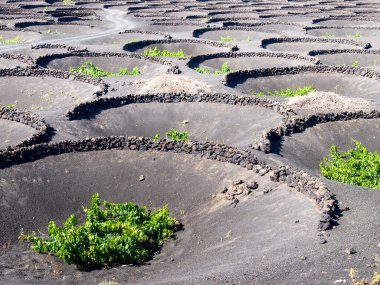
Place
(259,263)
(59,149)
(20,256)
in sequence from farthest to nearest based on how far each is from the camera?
(59,149)
(20,256)
(259,263)

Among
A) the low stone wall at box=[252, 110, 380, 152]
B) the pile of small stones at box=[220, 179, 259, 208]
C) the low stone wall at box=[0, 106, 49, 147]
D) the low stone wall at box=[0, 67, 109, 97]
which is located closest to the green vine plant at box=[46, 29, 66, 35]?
the low stone wall at box=[0, 67, 109, 97]

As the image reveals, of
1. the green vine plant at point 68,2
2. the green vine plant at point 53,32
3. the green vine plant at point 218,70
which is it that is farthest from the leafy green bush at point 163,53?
the green vine plant at point 68,2

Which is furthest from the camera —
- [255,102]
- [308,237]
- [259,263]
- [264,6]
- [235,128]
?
[264,6]

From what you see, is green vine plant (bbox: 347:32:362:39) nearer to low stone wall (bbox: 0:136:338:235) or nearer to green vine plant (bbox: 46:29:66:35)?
green vine plant (bbox: 46:29:66:35)

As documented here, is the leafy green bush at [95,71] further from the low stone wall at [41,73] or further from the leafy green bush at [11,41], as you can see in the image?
the leafy green bush at [11,41]

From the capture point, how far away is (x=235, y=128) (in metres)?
27.3

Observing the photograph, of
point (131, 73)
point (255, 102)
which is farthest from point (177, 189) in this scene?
point (131, 73)

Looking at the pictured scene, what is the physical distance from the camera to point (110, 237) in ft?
52.1

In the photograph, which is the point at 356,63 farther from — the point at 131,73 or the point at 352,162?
the point at 352,162

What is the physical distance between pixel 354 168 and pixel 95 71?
2413 centimetres

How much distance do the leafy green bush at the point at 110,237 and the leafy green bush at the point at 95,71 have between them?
76.0 feet

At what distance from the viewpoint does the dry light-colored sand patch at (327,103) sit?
1170 inches

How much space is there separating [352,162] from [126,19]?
5276 centimetres

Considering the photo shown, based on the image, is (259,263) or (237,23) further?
A: (237,23)
